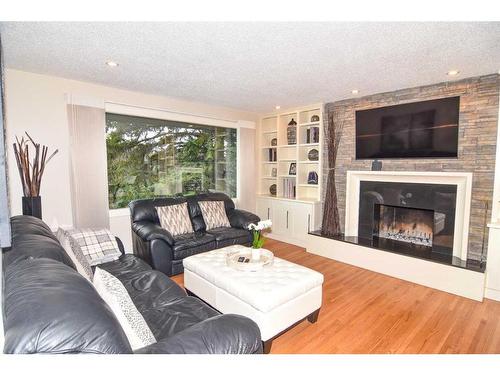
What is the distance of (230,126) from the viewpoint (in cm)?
483

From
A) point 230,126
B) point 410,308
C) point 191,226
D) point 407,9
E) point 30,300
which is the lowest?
point 410,308

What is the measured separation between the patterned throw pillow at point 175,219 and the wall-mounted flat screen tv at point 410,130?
278 cm

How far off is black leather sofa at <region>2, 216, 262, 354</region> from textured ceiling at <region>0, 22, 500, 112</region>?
64.0 inches

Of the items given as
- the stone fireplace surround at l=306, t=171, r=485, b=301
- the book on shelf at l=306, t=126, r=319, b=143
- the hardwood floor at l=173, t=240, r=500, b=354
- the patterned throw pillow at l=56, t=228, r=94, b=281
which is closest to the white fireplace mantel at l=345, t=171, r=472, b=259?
the stone fireplace surround at l=306, t=171, r=485, b=301

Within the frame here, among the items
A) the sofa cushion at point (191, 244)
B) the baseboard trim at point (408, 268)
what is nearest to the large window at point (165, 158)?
the sofa cushion at point (191, 244)

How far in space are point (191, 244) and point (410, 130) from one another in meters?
3.27

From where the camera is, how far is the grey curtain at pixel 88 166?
3.19m

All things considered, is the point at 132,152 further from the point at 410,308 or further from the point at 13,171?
the point at 410,308

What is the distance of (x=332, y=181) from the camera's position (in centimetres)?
420

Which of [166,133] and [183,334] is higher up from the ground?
[166,133]

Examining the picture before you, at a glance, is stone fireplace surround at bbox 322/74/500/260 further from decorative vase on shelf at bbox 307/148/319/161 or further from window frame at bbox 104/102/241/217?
window frame at bbox 104/102/241/217

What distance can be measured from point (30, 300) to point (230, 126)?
168 inches

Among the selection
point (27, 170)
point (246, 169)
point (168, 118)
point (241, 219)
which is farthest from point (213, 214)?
point (27, 170)

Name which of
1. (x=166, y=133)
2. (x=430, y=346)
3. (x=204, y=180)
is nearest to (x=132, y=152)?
(x=166, y=133)
